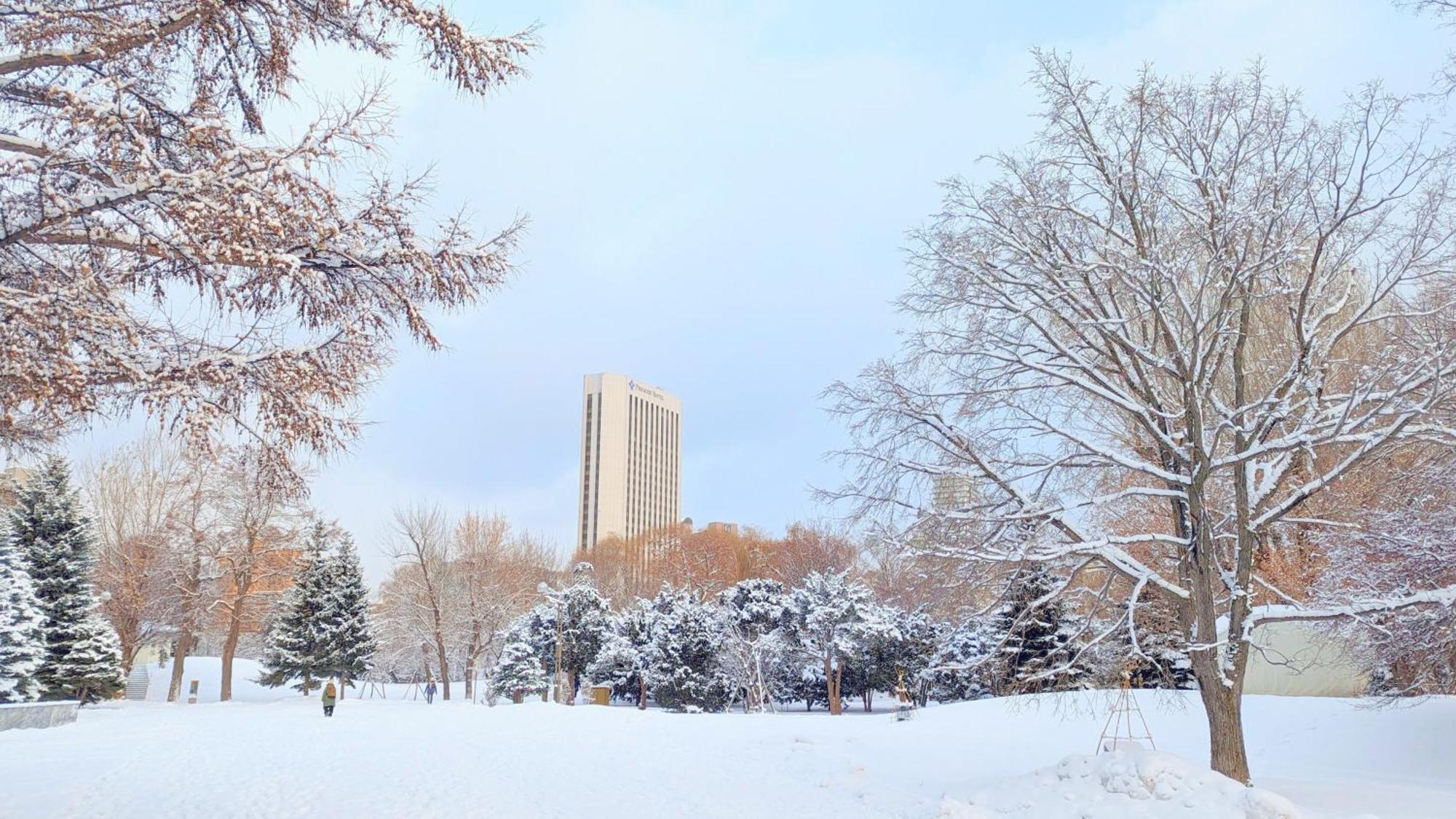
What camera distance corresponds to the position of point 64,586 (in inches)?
1035

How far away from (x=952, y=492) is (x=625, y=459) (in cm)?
10644

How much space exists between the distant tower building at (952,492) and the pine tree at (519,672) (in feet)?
97.6

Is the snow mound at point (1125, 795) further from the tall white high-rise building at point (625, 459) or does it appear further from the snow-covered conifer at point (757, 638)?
the tall white high-rise building at point (625, 459)

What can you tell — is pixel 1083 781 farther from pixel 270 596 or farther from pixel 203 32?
pixel 270 596

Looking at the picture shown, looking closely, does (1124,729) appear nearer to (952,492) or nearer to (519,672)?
(952,492)

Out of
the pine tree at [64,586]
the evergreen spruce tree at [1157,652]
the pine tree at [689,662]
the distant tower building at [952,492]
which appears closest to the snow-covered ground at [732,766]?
the evergreen spruce tree at [1157,652]

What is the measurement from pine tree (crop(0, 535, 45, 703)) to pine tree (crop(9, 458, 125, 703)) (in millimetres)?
1731

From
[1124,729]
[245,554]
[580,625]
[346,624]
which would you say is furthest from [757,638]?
[245,554]

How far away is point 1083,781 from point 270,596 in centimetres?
3328

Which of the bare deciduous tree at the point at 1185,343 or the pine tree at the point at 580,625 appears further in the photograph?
the pine tree at the point at 580,625

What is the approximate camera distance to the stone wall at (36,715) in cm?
1786

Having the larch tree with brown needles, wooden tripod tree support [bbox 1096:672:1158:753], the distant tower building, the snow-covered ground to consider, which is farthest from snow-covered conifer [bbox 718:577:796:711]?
the larch tree with brown needles

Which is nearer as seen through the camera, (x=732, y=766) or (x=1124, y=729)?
(x=732, y=766)

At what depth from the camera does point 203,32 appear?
19.2 feet
